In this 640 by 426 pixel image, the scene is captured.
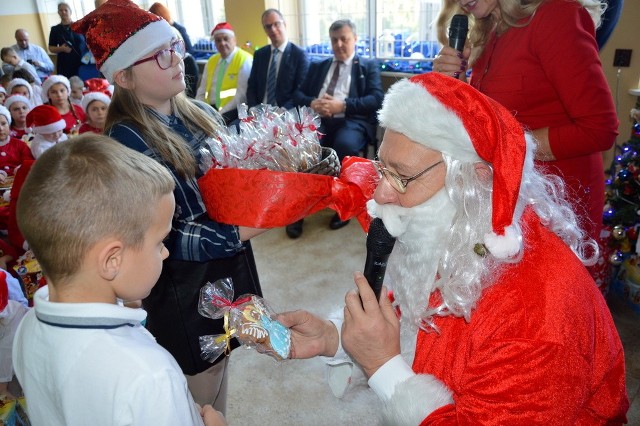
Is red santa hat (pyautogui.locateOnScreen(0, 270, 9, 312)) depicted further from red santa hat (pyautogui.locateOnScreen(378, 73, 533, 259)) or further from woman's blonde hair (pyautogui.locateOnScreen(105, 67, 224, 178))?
red santa hat (pyautogui.locateOnScreen(378, 73, 533, 259))

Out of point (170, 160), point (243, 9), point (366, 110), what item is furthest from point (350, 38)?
point (170, 160)

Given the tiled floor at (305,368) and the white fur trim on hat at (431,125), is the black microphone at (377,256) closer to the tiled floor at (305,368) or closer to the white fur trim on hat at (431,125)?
the white fur trim on hat at (431,125)

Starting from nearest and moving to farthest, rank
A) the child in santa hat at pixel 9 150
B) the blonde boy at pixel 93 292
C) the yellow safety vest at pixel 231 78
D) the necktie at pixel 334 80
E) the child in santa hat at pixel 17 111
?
the blonde boy at pixel 93 292, the child in santa hat at pixel 9 150, the necktie at pixel 334 80, the child in santa hat at pixel 17 111, the yellow safety vest at pixel 231 78

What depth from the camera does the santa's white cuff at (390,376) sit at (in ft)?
4.03

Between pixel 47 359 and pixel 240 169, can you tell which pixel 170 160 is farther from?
pixel 47 359

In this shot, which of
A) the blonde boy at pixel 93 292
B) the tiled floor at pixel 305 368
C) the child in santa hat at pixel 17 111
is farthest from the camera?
the child in santa hat at pixel 17 111

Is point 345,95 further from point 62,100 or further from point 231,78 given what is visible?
point 62,100

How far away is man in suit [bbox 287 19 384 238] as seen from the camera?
498cm

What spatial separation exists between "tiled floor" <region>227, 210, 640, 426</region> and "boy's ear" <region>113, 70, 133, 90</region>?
1.35 m

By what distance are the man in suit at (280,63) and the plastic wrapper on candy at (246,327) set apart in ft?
14.2

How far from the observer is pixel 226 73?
6.24 meters

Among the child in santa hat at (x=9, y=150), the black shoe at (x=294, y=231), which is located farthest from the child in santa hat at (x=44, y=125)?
the black shoe at (x=294, y=231)

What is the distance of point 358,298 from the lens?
129cm

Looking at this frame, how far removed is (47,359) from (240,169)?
2.27ft
